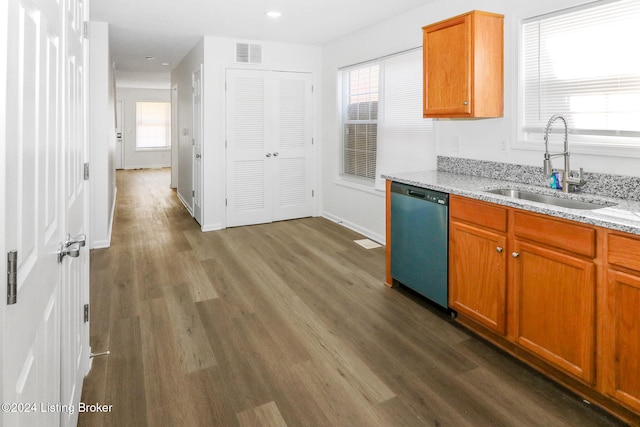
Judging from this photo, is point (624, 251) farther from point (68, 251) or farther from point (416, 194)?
point (68, 251)

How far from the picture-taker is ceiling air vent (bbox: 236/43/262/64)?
17.6ft

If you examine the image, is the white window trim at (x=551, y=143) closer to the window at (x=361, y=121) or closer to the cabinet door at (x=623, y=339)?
the cabinet door at (x=623, y=339)

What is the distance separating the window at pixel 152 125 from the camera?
512 inches

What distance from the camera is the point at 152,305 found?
3.12m

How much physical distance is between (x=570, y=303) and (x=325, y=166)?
14.0 feet

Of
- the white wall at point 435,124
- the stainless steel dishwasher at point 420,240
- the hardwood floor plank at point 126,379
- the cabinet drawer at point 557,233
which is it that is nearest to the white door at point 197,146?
the white wall at point 435,124

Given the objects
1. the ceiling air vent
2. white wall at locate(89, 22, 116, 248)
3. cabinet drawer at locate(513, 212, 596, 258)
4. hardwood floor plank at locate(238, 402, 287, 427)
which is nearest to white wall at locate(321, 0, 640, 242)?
cabinet drawer at locate(513, 212, 596, 258)

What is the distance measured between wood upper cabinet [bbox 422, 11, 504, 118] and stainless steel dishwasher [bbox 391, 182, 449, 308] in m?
0.70

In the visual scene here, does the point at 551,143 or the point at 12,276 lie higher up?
the point at 551,143

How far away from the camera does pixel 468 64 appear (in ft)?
9.59

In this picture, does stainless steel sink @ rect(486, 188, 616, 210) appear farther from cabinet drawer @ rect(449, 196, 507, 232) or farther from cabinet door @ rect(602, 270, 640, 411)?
cabinet door @ rect(602, 270, 640, 411)

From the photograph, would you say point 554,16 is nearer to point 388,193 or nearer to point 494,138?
point 494,138

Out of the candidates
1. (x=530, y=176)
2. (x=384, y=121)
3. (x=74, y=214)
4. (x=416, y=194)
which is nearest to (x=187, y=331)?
(x=74, y=214)

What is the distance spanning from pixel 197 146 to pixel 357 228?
256 cm
